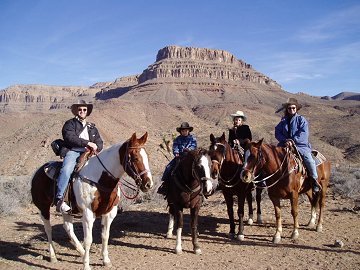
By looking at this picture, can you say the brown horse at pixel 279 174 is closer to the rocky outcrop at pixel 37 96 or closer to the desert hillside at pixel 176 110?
the desert hillside at pixel 176 110

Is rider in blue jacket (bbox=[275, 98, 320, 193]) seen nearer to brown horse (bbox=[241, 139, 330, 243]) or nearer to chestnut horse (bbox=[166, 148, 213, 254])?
brown horse (bbox=[241, 139, 330, 243])

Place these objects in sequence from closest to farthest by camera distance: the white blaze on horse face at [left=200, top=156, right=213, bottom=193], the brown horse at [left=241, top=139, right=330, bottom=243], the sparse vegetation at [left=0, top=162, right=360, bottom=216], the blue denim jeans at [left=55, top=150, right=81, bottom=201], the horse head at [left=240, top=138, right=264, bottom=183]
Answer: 1. the blue denim jeans at [left=55, top=150, right=81, bottom=201]
2. the white blaze on horse face at [left=200, top=156, right=213, bottom=193]
3. the horse head at [left=240, top=138, right=264, bottom=183]
4. the brown horse at [left=241, top=139, right=330, bottom=243]
5. the sparse vegetation at [left=0, top=162, right=360, bottom=216]

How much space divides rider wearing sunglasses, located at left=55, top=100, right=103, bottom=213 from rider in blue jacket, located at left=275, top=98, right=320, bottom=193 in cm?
433

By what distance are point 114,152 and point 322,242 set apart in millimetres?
4992

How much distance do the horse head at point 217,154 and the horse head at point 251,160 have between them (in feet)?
1.56

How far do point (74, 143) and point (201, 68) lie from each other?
128 meters

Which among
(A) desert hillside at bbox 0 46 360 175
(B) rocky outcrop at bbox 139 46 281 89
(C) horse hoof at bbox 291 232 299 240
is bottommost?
(C) horse hoof at bbox 291 232 299 240

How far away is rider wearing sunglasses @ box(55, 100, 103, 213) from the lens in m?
6.36

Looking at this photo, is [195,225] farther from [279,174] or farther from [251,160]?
[279,174]

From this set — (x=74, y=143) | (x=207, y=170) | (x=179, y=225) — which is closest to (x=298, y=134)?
(x=207, y=170)

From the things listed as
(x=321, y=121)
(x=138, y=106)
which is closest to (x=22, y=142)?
(x=138, y=106)

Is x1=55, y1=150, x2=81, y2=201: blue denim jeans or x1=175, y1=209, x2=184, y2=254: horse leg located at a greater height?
x1=55, y1=150, x2=81, y2=201: blue denim jeans

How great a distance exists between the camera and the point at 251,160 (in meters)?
7.42

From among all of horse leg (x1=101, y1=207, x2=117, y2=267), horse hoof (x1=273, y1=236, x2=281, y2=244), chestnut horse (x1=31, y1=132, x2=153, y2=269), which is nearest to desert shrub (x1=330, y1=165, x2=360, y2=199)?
horse hoof (x1=273, y1=236, x2=281, y2=244)
